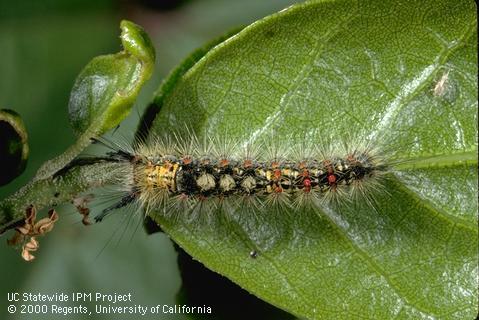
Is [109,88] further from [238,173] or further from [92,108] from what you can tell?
[238,173]

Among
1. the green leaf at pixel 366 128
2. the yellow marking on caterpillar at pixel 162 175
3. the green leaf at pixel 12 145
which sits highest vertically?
the green leaf at pixel 366 128

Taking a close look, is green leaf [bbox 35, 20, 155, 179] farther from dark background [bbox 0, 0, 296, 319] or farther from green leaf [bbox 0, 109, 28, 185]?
dark background [bbox 0, 0, 296, 319]

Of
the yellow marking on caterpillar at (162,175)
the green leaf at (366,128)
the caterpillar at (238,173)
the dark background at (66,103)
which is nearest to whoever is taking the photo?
the green leaf at (366,128)

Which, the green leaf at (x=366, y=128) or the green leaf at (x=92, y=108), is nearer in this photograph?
the green leaf at (x=92, y=108)

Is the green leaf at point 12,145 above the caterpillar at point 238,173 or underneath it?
underneath

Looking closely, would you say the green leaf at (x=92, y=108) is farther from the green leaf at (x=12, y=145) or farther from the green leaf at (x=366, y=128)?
the green leaf at (x=366, y=128)

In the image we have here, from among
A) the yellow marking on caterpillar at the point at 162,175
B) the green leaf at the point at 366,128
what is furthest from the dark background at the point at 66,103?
the green leaf at the point at 366,128

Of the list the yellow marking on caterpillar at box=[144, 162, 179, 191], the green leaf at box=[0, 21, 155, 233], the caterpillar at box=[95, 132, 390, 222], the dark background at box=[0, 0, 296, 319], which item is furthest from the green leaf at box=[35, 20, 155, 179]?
the dark background at box=[0, 0, 296, 319]
